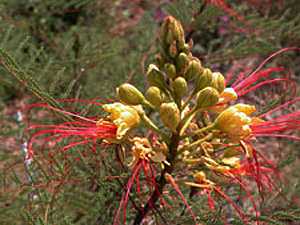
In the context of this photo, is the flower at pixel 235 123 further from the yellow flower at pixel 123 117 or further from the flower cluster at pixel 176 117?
the yellow flower at pixel 123 117

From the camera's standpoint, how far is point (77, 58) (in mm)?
2602

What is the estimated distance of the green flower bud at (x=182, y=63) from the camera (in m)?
1.27

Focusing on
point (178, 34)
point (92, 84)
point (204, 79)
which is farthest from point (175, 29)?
point (92, 84)

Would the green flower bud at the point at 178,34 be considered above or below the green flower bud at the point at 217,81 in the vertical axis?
above

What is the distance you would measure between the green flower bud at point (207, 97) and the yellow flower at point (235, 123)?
0.08 m

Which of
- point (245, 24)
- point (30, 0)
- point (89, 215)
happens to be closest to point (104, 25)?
point (30, 0)

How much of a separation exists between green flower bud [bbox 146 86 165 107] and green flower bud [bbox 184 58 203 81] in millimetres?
135

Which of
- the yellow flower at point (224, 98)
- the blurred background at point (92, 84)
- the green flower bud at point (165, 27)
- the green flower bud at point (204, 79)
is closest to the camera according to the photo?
the green flower bud at point (165, 27)

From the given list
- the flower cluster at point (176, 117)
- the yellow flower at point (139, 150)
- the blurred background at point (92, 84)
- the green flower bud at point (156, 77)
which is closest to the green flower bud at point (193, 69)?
the flower cluster at point (176, 117)

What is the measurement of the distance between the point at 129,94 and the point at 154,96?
11cm

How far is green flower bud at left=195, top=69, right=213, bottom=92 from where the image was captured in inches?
53.1

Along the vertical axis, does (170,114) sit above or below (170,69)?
below

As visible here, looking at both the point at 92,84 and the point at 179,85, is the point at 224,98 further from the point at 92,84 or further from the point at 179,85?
the point at 92,84

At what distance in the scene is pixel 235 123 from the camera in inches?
52.6
